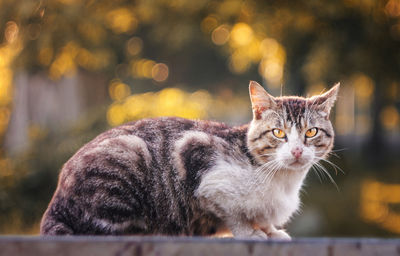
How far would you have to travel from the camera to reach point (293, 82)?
27.3ft

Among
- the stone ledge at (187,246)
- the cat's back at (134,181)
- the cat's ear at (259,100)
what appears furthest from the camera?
the cat's ear at (259,100)

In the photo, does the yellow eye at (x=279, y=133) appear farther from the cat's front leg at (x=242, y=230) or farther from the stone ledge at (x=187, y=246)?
the stone ledge at (x=187, y=246)

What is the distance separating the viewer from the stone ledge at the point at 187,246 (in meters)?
1.29

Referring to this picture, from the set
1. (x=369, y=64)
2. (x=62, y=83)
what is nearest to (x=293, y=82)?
(x=369, y=64)

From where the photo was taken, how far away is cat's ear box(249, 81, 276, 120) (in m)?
2.14

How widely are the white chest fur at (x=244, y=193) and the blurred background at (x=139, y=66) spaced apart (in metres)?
2.17

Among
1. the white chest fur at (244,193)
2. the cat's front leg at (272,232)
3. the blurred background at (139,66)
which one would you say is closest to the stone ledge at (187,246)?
the white chest fur at (244,193)

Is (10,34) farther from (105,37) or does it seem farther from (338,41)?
(338,41)

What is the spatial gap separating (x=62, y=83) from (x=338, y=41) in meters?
4.83

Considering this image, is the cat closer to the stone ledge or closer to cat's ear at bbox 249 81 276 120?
cat's ear at bbox 249 81 276 120

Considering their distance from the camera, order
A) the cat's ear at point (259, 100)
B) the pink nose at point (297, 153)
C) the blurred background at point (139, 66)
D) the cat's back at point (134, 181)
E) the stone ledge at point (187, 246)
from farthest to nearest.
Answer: the blurred background at point (139, 66) → the cat's ear at point (259, 100) → the pink nose at point (297, 153) → the cat's back at point (134, 181) → the stone ledge at point (187, 246)

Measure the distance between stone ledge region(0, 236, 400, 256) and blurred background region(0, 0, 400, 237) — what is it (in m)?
2.75

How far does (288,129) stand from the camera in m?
2.16

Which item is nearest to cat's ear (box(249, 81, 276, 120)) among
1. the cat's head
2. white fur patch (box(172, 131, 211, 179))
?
the cat's head
